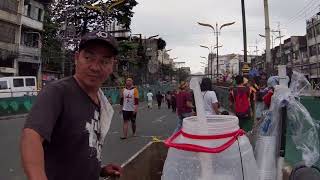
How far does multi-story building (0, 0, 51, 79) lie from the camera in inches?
1721

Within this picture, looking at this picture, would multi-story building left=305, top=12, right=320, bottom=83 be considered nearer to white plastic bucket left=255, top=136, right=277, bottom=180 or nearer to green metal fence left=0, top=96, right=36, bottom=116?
green metal fence left=0, top=96, right=36, bottom=116

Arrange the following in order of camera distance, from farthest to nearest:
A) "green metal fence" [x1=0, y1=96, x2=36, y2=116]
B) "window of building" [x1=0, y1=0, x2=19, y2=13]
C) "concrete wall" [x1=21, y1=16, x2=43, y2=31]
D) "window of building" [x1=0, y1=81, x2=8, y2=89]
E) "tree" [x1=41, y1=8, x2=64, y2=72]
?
1. "tree" [x1=41, y1=8, x2=64, y2=72]
2. "concrete wall" [x1=21, y1=16, x2=43, y2=31]
3. "window of building" [x1=0, y1=0, x2=19, y2=13]
4. "window of building" [x1=0, y1=81, x2=8, y2=89]
5. "green metal fence" [x1=0, y1=96, x2=36, y2=116]

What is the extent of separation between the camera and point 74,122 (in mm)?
2496

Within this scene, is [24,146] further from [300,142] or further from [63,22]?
[63,22]

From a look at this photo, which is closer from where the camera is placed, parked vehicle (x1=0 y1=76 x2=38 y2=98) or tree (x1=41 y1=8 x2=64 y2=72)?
parked vehicle (x1=0 y1=76 x2=38 y2=98)

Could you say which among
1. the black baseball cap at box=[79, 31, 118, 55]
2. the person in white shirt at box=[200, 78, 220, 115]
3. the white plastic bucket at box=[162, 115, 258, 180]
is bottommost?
the white plastic bucket at box=[162, 115, 258, 180]

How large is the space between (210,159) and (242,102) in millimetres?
9560

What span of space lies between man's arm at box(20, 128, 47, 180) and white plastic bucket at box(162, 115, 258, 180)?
0.61 m

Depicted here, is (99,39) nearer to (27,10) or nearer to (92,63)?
(92,63)

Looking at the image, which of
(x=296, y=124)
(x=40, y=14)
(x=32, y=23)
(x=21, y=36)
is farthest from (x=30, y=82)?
(x=296, y=124)

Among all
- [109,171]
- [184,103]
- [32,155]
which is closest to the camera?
[32,155]

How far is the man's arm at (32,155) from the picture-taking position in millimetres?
2078

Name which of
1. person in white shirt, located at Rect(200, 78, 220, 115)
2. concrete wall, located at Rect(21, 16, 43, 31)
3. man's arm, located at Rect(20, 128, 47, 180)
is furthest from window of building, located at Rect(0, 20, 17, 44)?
man's arm, located at Rect(20, 128, 47, 180)

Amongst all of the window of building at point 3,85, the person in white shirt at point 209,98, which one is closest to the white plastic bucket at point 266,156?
the person in white shirt at point 209,98
